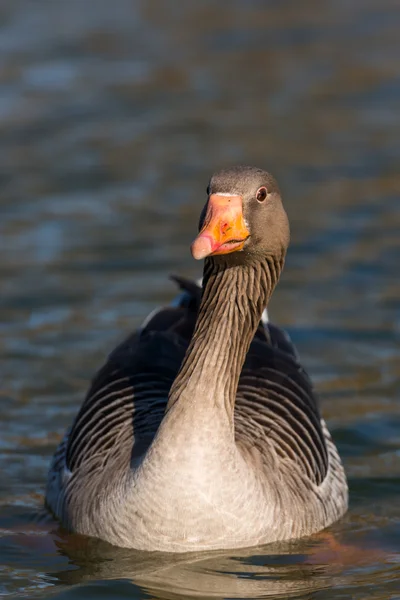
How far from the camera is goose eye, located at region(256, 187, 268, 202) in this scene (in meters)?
7.49

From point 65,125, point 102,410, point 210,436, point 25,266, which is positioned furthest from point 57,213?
point 210,436

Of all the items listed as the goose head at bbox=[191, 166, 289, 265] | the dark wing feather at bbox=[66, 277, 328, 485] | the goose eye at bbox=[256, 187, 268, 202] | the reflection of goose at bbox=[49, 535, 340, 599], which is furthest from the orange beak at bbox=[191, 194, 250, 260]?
the reflection of goose at bbox=[49, 535, 340, 599]

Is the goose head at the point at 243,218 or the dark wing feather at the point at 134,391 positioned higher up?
the goose head at the point at 243,218

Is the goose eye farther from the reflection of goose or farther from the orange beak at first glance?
the reflection of goose

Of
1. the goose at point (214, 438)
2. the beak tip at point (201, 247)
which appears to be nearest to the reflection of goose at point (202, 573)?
the goose at point (214, 438)

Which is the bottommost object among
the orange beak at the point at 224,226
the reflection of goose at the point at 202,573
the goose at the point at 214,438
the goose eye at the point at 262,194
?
the reflection of goose at the point at 202,573

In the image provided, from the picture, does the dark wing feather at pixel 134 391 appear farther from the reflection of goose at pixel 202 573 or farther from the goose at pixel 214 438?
the reflection of goose at pixel 202 573

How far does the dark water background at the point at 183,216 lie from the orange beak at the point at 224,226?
1836 mm

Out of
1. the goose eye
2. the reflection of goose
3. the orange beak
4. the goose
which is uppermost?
the goose eye

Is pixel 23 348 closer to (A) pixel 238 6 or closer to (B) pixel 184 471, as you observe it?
(B) pixel 184 471

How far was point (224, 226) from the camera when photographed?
7227 millimetres

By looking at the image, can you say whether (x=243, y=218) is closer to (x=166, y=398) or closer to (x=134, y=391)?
(x=166, y=398)

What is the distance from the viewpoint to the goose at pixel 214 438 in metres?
7.50

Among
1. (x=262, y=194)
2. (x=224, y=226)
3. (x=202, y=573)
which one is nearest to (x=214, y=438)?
(x=202, y=573)
